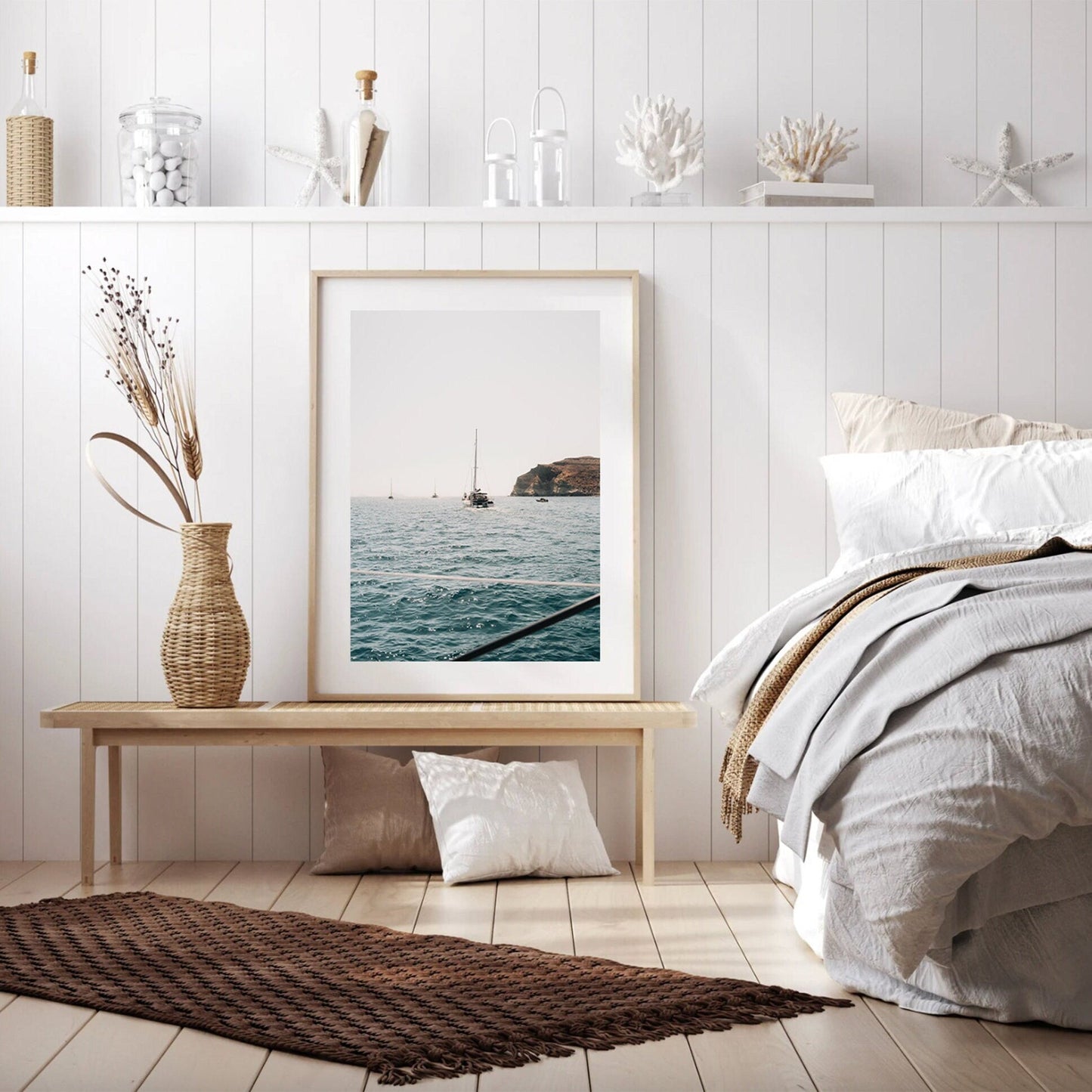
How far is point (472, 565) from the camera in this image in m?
3.26

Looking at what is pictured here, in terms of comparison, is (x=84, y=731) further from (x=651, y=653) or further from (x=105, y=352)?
(x=651, y=653)

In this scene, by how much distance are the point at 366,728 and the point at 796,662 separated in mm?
1128

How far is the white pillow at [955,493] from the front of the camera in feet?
9.30

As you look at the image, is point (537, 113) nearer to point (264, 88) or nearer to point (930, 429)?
point (264, 88)

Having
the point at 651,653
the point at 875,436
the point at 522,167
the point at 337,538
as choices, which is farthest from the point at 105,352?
the point at 875,436

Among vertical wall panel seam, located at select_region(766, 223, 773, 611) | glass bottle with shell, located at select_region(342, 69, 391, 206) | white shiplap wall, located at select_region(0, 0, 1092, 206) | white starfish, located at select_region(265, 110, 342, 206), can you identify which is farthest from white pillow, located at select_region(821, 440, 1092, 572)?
white starfish, located at select_region(265, 110, 342, 206)

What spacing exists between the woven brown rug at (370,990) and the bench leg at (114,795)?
55cm

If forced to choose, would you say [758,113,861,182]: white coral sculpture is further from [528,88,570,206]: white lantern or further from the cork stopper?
the cork stopper

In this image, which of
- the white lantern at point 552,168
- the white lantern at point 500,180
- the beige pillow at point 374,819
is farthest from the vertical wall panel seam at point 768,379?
the beige pillow at point 374,819

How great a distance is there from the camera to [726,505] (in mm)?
3281

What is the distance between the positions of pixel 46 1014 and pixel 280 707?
1086mm

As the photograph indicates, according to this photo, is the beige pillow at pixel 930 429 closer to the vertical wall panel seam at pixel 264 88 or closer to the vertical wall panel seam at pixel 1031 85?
the vertical wall panel seam at pixel 1031 85

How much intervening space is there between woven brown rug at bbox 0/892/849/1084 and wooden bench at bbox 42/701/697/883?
50cm

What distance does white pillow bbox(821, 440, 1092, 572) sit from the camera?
2.83 meters
